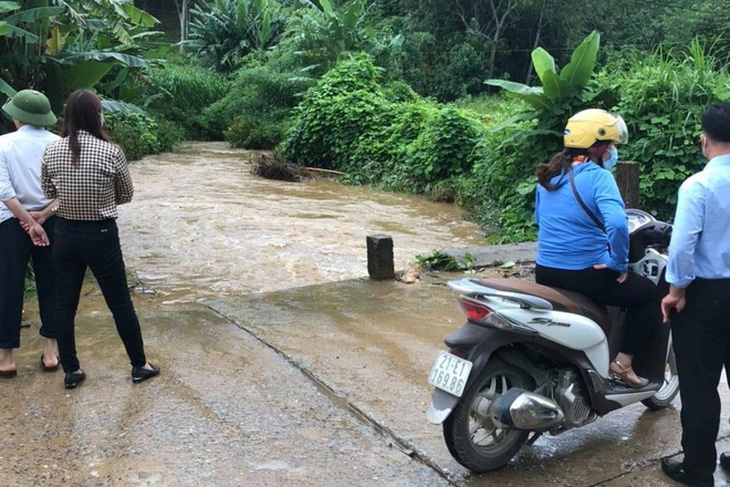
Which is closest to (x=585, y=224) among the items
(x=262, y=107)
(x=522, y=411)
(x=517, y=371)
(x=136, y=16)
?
(x=517, y=371)

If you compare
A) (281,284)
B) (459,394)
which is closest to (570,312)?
A: (459,394)

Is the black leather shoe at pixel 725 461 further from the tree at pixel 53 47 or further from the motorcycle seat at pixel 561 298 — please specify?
the tree at pixel 53 47

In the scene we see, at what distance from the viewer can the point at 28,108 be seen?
4352 mm

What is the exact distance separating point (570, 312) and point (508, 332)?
408mm

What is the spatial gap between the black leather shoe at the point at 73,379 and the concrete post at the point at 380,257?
3.40 metres

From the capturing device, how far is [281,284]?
27.1 feet

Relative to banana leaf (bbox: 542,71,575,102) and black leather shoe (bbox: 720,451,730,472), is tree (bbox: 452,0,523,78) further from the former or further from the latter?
black leather shoe (bbox: 720,451,730,472)

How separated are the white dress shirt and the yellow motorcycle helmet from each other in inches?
126

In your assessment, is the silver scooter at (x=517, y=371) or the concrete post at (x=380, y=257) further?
the concrete post at (x=380, y=257)

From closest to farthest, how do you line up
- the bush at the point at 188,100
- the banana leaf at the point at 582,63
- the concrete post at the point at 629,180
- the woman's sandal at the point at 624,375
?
1. the woman's sandal at the point at 624,375
2. the concrete post at the point at 629,180
3. the banana leaf at the point at 582,63
4. the bush at the point at 188,100

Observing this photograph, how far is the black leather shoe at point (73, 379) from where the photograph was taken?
4.35 m

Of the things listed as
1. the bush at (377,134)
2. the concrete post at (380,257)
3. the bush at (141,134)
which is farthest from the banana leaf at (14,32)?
the bush at (141,134)

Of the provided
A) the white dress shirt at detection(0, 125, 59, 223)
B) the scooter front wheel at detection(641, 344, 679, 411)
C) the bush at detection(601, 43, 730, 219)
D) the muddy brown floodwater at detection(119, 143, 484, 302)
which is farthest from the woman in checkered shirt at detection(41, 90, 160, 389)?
the bush at detection(601, 43, 730, 219)

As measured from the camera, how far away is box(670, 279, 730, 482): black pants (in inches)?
124
